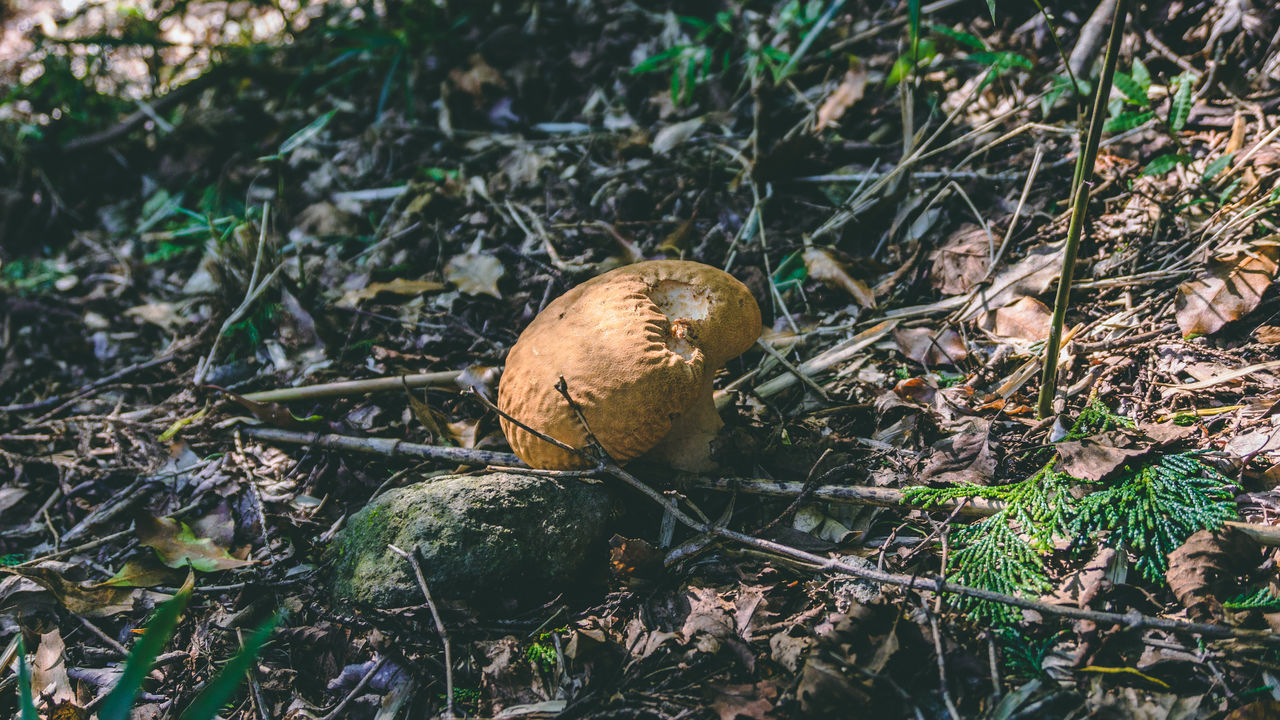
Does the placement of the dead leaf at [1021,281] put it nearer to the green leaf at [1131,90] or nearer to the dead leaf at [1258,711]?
the green leaf at [1131,90]

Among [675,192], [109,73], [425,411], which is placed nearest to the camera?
[425,411]

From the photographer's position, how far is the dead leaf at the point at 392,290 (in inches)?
141

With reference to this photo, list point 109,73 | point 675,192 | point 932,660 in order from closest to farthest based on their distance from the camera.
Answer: point 932,660 < point 675,192 < point 109,73

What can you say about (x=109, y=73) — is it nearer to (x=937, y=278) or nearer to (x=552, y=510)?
(x=552, y=510)

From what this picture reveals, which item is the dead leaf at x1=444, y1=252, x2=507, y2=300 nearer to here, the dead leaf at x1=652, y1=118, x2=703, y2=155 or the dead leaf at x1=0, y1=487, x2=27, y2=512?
the dead leaf at x1=652, y1=118, x2=703, y2=155

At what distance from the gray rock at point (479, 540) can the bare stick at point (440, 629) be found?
1.1 inches

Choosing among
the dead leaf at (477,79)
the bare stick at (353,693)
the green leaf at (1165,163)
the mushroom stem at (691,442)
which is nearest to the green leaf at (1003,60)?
the green leaf at (1165,163)

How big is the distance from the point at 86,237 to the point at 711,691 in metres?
5.64

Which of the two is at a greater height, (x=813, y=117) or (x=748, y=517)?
(x=813, y=117)

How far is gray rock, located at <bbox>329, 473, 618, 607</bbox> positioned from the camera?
217 centimetres

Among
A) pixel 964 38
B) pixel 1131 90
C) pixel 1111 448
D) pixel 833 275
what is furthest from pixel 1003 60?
pixel 1111 448

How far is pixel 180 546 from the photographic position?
2662mm

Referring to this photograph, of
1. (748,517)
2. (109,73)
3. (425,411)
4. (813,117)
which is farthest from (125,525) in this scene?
(109,73)

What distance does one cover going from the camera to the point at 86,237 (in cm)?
501
